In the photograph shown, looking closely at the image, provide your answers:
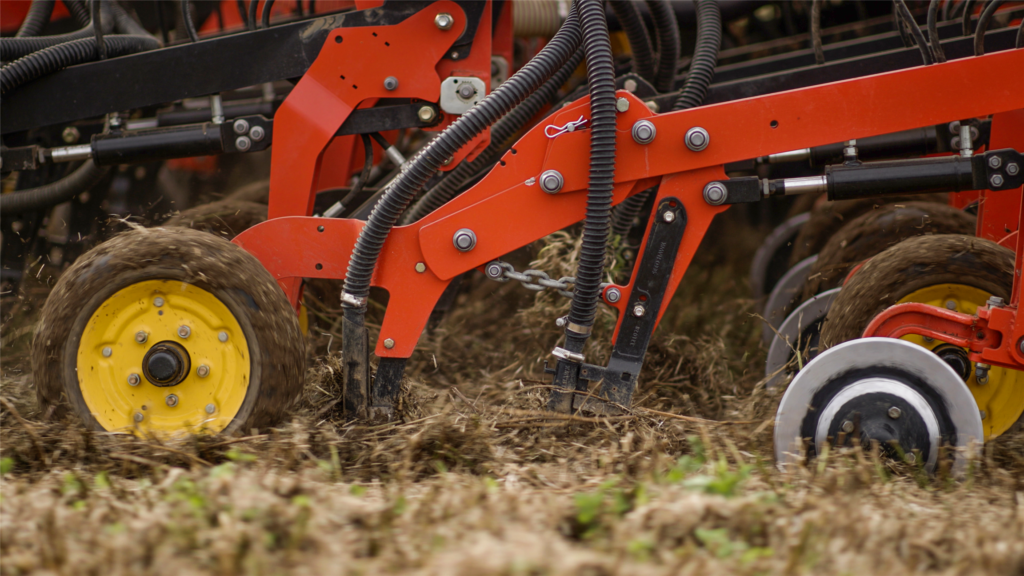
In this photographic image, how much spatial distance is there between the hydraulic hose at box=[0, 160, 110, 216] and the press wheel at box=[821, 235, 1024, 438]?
3.36m

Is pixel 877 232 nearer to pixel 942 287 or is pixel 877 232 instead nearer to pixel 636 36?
pixel 942 287

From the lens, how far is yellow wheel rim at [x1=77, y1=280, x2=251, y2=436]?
96.2 inches

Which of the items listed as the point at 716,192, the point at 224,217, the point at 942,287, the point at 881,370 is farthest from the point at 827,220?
the point at 224,217

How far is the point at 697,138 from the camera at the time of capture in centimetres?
246

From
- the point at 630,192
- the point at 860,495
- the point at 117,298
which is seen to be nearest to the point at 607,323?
the point at 630,192

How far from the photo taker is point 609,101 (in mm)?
2422

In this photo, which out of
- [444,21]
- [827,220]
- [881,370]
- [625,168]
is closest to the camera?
[881,370]

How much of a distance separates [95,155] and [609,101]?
200 centimetres

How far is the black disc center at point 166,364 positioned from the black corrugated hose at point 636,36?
1894 millimetres

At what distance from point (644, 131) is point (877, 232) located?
1.73 m

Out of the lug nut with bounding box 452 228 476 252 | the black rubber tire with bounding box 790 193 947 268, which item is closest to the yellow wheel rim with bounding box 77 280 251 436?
the lug nut with bounding box 452 228 476 252

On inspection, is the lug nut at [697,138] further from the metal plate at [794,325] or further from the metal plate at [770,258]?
the metal plate at [770,258]

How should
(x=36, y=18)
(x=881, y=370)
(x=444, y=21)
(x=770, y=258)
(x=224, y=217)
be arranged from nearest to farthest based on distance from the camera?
1. (x=881, y=370)
2. (x=444, y=21)
3. (x=36, y=18)
4. (x=224, y=217)
5. (x=770, y=258)

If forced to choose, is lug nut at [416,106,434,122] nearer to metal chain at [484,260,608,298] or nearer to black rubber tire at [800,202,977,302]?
metal chain at [484,260,608,298]
